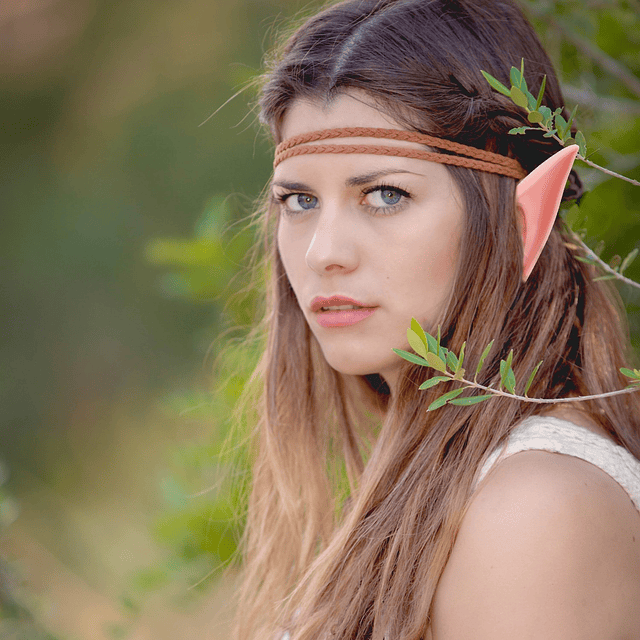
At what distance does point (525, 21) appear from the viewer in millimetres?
1729

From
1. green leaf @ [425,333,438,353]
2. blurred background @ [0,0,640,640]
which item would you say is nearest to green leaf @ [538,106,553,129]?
green leaf @ [425,333,438,353]

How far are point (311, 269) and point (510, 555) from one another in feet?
2.48

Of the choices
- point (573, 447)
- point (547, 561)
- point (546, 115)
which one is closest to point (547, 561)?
point (547, 561)

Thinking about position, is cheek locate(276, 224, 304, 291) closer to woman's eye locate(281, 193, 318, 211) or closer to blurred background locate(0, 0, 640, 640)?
woman's eye locate(281, 193, 318, 211)

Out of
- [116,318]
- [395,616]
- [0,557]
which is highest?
[395,616]

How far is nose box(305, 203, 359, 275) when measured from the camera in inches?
59.2

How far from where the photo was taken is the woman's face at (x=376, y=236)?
1496mm

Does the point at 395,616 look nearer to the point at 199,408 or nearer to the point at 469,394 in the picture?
the point at 469,394

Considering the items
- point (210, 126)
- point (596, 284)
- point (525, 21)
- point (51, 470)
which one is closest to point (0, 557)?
point (596, 284)

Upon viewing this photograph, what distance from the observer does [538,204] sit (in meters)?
1.48

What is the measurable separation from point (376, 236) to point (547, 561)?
72 cm

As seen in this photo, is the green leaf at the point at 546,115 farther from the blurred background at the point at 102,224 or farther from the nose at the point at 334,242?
the blurred background at the point at 102,224

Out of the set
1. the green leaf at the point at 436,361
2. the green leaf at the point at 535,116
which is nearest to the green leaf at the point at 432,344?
the green leaf at the point at 436,361

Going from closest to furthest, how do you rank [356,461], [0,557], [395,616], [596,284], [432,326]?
[395,616]
[432,326]
[596,284]
[356,461]
[0,557]
